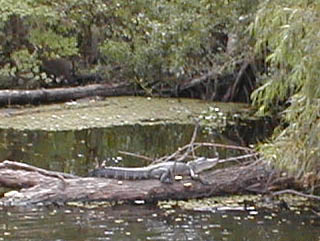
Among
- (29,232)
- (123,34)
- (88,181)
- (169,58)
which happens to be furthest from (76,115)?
(29,232)

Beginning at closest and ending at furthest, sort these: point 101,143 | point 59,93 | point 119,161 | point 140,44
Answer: point 119,161, point 101,143, point 59,93, point 140,44

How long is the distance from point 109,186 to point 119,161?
222 centimetres

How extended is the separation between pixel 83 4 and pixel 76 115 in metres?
4.27

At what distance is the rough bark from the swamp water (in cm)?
16

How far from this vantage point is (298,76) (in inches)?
239

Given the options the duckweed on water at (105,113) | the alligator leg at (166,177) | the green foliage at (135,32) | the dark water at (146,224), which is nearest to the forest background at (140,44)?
the green foliage at (135,32)

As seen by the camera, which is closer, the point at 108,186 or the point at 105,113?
the point at 108,186

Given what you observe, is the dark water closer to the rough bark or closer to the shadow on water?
the rough bark

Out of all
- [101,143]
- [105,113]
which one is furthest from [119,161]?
[105,113]

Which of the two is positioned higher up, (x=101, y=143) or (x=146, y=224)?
(x=101, y=143)

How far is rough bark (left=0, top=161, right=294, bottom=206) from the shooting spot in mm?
8031

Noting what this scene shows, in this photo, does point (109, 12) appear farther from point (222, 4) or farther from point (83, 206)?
point (83, 206)

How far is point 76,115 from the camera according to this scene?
45.5ft

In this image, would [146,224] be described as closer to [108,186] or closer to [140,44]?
[108,186]
